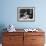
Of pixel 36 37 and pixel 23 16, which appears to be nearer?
pixel 36 37

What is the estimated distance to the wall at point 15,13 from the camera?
14.6ft

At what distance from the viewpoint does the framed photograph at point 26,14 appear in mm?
4457

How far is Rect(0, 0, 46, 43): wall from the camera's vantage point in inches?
175

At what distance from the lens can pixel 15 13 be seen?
4469 mm

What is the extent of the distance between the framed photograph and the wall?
0.10 metres

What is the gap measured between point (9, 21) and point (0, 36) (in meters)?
0.58

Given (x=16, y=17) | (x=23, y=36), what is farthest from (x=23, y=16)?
(x=23, y=36)

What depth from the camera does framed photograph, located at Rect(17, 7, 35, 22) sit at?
4457 mm

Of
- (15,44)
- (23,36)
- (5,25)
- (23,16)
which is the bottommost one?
(15,44)

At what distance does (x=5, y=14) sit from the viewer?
4477 millimetres

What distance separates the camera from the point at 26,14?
177 inches

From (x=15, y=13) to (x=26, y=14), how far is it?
0.37m

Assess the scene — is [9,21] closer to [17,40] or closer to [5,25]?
[5,25]

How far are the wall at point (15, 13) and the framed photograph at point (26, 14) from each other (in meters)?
0.10
